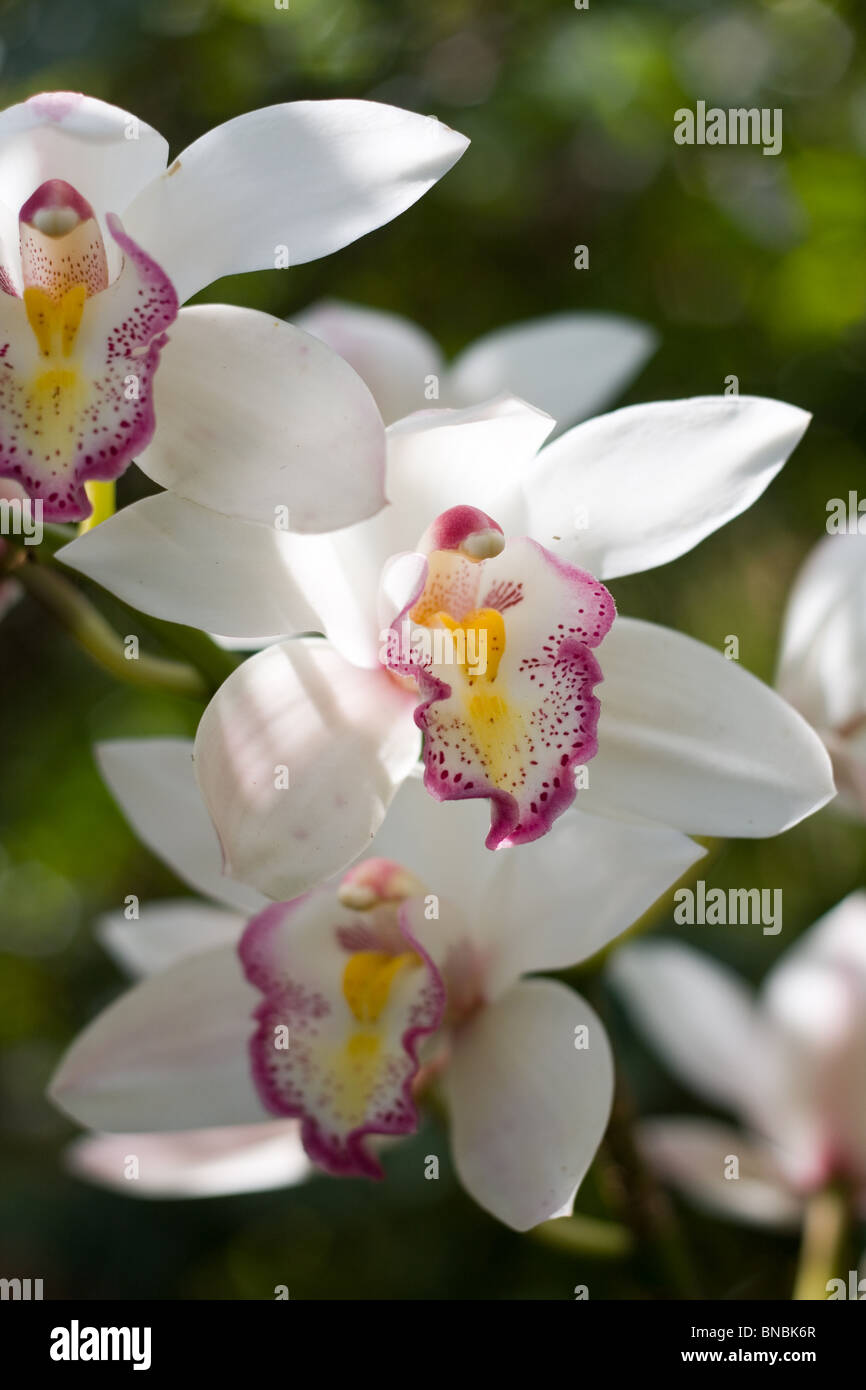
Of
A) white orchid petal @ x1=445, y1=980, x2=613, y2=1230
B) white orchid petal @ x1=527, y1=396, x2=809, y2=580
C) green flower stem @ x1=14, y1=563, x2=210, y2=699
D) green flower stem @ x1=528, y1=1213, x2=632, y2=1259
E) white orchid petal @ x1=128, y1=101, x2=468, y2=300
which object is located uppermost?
white orchid petal @ x1=128, y1=101, x2=468, y2=300

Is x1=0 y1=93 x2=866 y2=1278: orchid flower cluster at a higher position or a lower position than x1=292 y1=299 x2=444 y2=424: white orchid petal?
lower

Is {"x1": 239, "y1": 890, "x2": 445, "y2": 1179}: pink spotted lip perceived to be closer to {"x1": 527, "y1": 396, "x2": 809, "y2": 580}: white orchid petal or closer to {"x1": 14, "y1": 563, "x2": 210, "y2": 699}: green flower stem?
{"x1": 14, "y1": 563, "x2": 210, "y2": 699}: green flower stem

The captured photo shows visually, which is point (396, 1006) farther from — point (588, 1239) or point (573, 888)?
point (588, 1239)

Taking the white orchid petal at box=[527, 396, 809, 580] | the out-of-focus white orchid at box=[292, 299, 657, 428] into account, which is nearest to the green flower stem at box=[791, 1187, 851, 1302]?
the white orchid petal at box=[527, 396, 809, 580]

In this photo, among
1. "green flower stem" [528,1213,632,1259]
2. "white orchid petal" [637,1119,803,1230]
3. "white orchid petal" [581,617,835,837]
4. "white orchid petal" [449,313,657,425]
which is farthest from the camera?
"white orchid petal" [637,1119,803,1230]

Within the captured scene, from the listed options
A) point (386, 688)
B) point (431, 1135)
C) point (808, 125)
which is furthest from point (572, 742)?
point (808, 125)

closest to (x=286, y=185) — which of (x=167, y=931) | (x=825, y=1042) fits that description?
(x=167, y=931)
